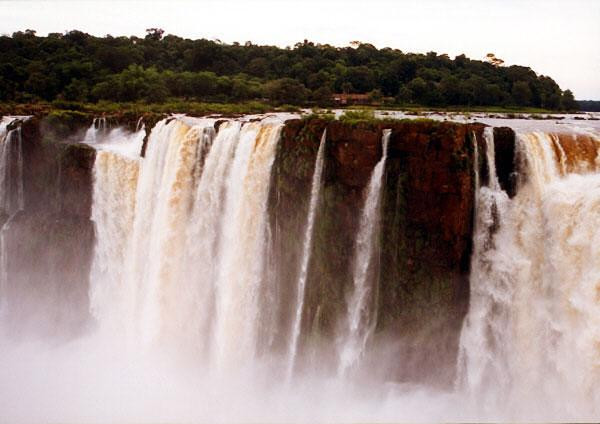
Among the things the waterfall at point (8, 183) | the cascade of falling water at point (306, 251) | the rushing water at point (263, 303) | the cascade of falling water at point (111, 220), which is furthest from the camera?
the waterfall at point (8, 183)

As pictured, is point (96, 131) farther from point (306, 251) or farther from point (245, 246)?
point (306, 251)

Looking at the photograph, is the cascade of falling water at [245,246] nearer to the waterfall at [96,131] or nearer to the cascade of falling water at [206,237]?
the cascade of falling water at [206,237]

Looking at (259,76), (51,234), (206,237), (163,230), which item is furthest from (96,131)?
(259,76)

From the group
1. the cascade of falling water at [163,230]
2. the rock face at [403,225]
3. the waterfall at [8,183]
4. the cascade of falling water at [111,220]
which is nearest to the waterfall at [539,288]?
the rock face at [403,225]

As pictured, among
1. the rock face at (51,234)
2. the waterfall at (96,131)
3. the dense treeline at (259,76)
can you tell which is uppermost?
the dense treeline at (259,76)

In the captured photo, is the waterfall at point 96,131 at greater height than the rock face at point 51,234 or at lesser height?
greater

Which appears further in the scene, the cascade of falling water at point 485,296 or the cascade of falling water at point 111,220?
the cascade of falling water at point 111,220

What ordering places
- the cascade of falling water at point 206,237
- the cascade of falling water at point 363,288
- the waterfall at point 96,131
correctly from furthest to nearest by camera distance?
the waterfall at point 96,131, the cascade of falling water at point 206,237, the cascade of falling water at point 363,288
